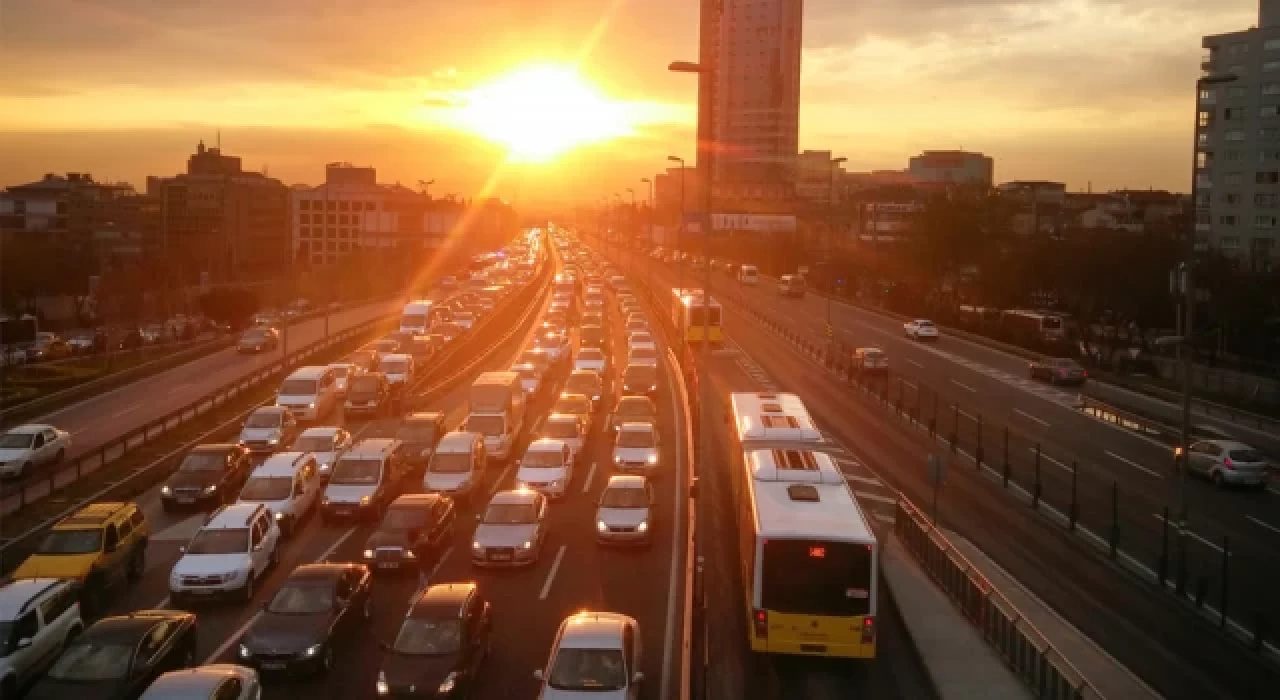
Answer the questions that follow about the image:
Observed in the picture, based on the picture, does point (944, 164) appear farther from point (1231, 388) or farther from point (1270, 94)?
point (1231, 388)

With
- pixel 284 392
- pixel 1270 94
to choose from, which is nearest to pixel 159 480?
pixel 284 392

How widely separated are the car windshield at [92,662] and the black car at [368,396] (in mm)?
23652

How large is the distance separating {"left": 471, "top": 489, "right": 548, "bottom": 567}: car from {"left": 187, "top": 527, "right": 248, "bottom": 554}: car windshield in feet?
13.1

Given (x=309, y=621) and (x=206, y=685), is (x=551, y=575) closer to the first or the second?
(x=309, y=621)

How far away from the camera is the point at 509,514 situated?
20.7 m

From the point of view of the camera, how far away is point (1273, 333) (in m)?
56.6

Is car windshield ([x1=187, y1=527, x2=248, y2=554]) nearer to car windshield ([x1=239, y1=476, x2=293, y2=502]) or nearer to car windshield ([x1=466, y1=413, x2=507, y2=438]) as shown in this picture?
car windshield ([x1=239, y1=476, x2=293, y2=502])

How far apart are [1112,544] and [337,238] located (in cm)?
12795

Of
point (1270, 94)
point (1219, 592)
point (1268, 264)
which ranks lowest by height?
point (1219, 592)

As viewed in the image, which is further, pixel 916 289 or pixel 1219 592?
pixel 916 289

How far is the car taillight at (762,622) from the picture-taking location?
1464 cm

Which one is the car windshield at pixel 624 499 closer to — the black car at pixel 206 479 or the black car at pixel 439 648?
the black car at pixel 439 648

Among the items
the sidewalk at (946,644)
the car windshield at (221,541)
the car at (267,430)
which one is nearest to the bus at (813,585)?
the sidewalk at (946,644)

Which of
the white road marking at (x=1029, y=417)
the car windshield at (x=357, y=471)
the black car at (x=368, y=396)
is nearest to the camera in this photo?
the car windshield at (x=357, y=471)
